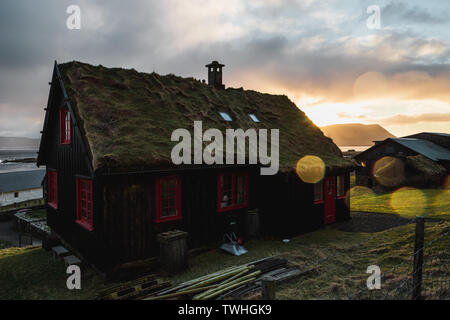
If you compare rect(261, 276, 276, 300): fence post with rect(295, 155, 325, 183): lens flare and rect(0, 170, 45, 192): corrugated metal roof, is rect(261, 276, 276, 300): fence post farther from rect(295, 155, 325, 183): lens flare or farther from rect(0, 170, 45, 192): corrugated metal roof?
rect(0, 170, 45, 192): corrugated metal roof

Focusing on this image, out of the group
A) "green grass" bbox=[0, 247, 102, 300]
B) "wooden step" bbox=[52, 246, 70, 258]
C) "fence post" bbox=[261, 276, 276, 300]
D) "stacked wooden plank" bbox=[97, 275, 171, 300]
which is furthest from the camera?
"wooden step" bbox=[52, 246, 70, 258]

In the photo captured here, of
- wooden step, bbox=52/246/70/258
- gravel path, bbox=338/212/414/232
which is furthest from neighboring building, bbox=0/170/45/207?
gravel path, bbox=338/212/414/232

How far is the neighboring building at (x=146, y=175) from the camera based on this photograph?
8.59 meters

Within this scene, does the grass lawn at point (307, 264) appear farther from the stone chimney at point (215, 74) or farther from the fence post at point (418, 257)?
the stone chimney at point (215, 74)

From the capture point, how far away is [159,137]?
401 inches

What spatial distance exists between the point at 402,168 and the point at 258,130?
24.1 meters

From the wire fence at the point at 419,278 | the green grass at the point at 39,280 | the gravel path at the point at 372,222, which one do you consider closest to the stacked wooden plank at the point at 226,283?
the wire fence at the point at 419,278

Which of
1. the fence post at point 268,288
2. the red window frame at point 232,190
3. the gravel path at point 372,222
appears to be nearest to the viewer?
the fence post at point 268,288

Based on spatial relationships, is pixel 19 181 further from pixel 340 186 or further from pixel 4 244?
pixel 340 186

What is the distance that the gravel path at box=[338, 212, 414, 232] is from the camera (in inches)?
534

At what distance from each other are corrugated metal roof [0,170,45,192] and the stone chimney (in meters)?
42.6

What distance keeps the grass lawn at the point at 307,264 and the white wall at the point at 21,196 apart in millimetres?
38988

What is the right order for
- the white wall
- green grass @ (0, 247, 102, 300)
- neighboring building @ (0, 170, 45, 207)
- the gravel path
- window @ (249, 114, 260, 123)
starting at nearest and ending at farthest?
green grass @ (0, 247, 102, 300) → the gravel path → window @ (249, 114, 260, 123) → the white wall → neighboring building @ (0, 170, 45, 207)

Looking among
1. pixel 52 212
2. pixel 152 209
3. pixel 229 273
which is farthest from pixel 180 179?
pixel 52 212
